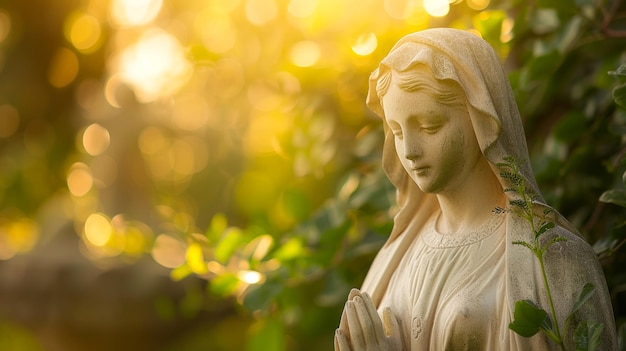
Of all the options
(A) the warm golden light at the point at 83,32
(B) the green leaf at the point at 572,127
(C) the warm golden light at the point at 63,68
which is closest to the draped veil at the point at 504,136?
(B) the green leaf at the point at 572,127

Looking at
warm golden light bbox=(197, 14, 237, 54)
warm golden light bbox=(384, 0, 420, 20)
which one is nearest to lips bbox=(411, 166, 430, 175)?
warm golden light bbox=(384, 0, 420, 20)

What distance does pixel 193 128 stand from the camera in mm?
7484

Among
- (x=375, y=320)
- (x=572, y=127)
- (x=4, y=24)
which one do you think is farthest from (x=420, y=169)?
(x=4, y=24)

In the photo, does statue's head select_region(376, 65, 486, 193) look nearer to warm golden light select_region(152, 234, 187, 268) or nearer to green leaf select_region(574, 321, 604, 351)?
green leaf select_region(574, 321, 604, 351)

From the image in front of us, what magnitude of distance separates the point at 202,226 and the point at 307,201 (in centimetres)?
360

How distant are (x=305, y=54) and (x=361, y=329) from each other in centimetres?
220

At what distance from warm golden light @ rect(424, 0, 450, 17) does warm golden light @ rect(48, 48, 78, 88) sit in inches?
205

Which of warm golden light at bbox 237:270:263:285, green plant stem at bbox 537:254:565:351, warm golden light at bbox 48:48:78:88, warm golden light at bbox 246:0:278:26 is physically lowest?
green plant stem at bbox 537:254:565:351

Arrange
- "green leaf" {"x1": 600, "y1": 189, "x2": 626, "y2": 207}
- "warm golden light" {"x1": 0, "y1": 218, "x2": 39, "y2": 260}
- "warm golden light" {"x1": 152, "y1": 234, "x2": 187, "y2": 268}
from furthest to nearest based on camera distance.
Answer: "warm golden light" {"x1": 0, "y1": 218, "x2": 39, "y2": 260}
"warm golden light" {"x1": 152, "y1": 234, "x2": 187, "y2": 268}
"green leaf" {"x1": 600, "y1": 189, "x2": 626, "y2": 207}

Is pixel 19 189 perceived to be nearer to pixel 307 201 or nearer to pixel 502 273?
pixel 307 201

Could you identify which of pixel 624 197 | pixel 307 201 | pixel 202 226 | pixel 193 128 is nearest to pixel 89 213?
pixel 202 226

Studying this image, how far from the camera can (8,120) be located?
8180mm

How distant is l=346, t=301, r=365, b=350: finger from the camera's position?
186cm

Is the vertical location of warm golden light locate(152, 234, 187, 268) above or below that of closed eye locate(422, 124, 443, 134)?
→ above
